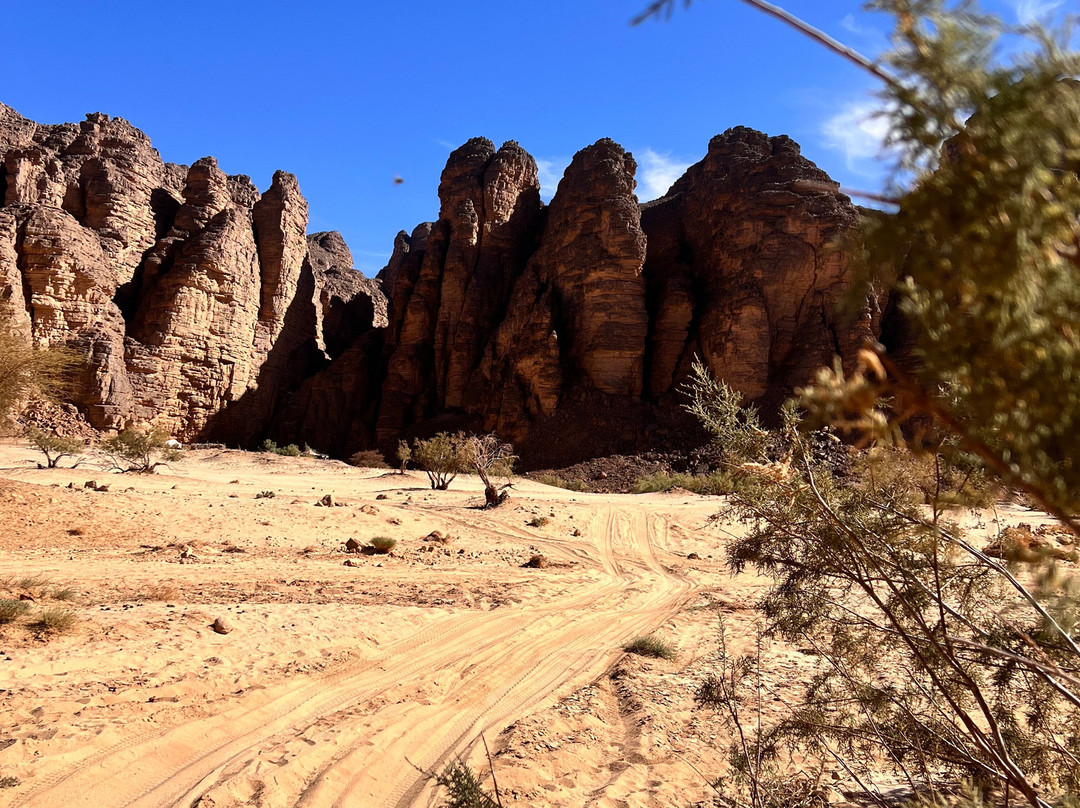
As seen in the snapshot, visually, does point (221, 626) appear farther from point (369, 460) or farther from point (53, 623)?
point (369, 460)

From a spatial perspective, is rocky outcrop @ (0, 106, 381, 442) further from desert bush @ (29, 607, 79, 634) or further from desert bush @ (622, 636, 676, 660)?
desert bush @ (622, 636, 676, 660)

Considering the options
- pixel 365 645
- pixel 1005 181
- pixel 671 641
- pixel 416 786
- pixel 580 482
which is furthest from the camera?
pixel 580 482

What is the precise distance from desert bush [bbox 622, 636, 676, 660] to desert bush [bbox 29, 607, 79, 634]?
6.35m

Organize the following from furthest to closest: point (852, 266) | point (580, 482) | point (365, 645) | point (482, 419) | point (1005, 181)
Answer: point (482, 419), point (580, 482), point (365, 645), point (852, 266), point (1005, 181)

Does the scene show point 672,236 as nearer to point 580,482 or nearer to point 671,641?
point 580,482

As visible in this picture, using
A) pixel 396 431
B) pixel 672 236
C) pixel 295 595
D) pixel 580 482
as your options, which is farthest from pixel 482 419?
pixel 295 595

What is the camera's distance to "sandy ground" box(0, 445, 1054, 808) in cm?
439

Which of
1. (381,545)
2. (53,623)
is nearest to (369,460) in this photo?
(381,545)

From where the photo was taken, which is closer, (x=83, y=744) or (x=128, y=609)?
(x=83, y=744)

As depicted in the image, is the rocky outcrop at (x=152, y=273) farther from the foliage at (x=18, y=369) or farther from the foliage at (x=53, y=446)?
the foliage at (x=18, y=369)

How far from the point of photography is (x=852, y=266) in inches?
62.6

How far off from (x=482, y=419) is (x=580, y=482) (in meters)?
10.2

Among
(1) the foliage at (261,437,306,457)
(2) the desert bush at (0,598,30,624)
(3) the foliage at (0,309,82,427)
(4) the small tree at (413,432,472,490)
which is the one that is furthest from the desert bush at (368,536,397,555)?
(1) the foliage at (261,437,306,457)

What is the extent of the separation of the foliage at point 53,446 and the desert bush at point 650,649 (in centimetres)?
2143
